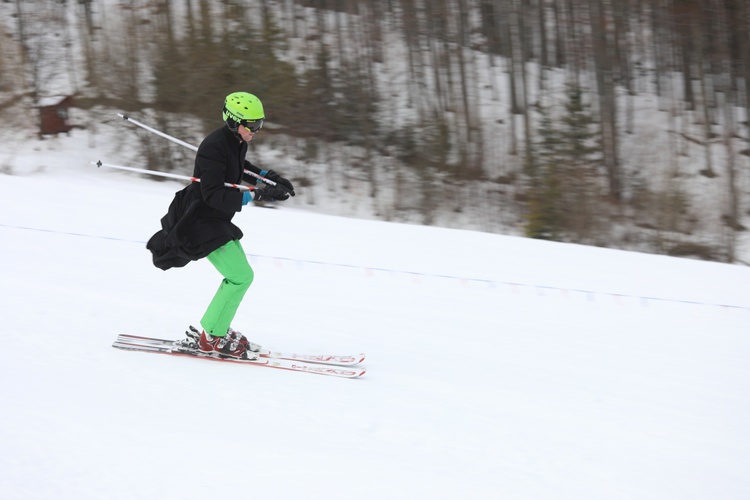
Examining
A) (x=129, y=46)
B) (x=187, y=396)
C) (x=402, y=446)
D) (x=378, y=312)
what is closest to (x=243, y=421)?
(x=187, y=396)

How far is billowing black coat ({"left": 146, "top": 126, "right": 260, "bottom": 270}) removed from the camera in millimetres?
3803

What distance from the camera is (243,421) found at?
356cm

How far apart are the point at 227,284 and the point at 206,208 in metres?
0.43

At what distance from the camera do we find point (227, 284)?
4074 mm

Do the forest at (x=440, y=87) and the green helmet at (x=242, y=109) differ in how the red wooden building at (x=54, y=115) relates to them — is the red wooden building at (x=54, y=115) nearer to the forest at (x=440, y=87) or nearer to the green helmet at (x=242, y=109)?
the forest at (x=440, y=87)

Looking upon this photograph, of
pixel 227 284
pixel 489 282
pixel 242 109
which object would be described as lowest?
pixel 489 282

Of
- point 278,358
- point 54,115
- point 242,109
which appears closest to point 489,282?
point 278,358

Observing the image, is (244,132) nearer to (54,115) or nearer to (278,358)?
(278,358)

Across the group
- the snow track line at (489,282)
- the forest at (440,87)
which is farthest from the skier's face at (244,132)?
the forest at (440,87)

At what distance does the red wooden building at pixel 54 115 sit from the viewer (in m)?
12.0

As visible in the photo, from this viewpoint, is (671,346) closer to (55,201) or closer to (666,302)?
(666,302)

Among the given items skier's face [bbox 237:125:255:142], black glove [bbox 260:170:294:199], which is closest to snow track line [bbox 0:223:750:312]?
black glove [bbox 260:170:294:199]

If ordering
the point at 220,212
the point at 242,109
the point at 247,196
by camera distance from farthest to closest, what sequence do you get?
the point at 247,196 < the point at 220,212 < the point at 242,109

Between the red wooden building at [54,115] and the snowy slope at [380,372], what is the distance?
5934 mm
